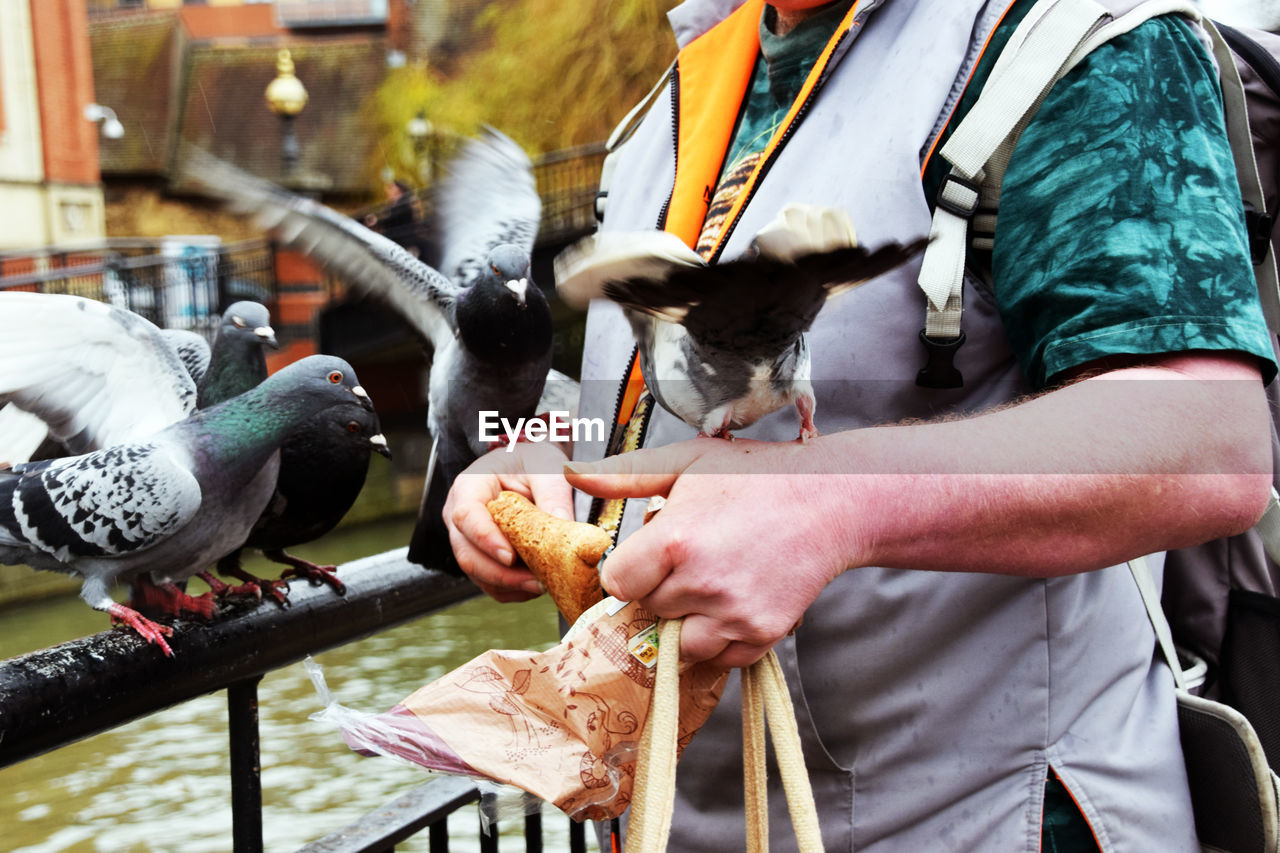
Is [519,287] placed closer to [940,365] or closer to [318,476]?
[318,476]

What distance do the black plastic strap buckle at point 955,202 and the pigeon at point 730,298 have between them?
15cm

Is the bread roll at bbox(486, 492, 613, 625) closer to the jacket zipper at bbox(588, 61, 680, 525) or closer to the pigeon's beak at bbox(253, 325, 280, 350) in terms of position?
the jacket zipper at bbox(588, 61, 680, 525)

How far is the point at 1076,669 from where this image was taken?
2.56 ft

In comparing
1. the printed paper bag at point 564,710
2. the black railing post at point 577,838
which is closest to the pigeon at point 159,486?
the printed paper bag at point 564,710

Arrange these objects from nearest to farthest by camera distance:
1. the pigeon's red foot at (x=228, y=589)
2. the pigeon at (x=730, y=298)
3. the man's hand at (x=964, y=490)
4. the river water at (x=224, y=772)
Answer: the pigeon at (x=730, y=298), the man's hand at (x=964, y=490), the pigeon's red foot at (x=228, y=589), the river water at (x=224, y=772)

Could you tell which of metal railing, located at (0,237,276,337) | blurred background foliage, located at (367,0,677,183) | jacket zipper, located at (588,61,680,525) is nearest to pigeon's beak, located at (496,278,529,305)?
jacket zipper, located at (588,61,680,525)

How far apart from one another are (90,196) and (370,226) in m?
6.08

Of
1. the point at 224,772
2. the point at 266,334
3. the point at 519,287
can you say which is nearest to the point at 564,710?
the point at 266,334

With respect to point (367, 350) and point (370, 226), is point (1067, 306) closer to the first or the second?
point (367, 350)

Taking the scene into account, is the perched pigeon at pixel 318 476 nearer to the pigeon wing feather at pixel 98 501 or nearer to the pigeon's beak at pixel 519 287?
the pigeon wing feather at pixel 98 501

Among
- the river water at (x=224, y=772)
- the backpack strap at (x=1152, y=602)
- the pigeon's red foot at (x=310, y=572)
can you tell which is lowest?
the river water at (x=224, y=772)

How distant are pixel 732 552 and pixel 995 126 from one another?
14.0 inches

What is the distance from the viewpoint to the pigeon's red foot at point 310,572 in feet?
3.71

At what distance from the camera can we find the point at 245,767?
39.7 inches
